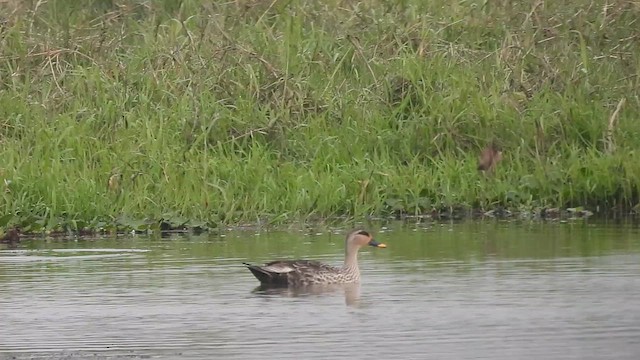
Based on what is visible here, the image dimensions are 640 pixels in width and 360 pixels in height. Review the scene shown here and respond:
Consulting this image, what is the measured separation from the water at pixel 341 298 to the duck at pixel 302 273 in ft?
0.38

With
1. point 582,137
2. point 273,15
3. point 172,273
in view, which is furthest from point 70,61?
point 172,273

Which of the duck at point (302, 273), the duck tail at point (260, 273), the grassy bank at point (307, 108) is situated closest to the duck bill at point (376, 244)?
the duck at point (302, 273)

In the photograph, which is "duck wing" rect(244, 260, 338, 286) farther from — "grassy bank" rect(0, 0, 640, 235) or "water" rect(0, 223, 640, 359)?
"grassy bank" rect(0, 0, 640, 235)

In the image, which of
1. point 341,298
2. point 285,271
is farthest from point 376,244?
point 341,298

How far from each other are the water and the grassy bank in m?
0.92

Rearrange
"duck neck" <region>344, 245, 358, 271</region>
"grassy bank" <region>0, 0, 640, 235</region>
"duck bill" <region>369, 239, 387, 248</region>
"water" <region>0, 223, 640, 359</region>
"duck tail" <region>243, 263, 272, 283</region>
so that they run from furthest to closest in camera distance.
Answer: "grassy bank" <region>0, 0, 640, 235</region> → "duck bill" <region>369, 239, 387, 248</region> → "duck neck" <region>344, 245, 358, 271</region> → "duck tail" <region>243, 263, 272, 283</region> → "water" <region>0, 223, 640, 359</region>

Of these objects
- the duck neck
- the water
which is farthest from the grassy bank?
the duck neck

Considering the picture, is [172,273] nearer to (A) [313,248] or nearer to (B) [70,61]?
(A) [313,248]

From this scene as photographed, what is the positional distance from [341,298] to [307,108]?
608 cm

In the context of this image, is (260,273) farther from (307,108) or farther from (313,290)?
(307,108)

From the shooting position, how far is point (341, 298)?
11844 mm

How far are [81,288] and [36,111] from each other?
221 inches

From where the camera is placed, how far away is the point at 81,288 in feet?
39.5

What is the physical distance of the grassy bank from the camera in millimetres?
15953
